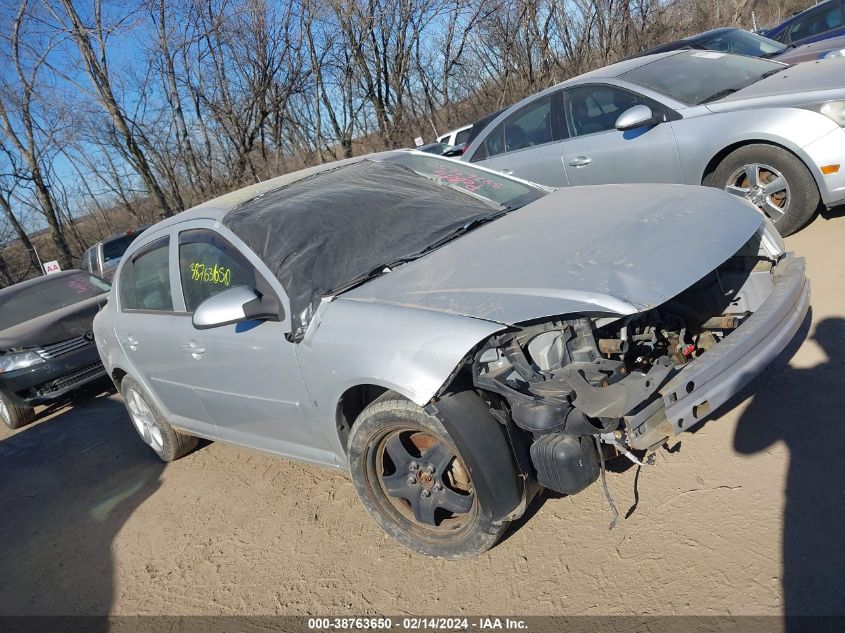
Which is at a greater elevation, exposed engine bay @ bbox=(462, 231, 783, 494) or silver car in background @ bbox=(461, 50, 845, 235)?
silver car in background @ bbox=(461, 50, 845, 235)

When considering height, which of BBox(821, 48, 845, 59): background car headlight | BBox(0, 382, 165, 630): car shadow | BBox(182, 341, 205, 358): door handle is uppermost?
BBox(821, 48, 845, 59): background car headlight

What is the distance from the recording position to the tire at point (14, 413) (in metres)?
7.12

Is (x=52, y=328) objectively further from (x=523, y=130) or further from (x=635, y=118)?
(x=635, y=118)

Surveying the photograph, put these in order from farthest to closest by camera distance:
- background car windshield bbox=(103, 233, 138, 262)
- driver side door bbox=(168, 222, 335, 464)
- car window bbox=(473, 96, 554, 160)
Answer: background car windshield bbox=(103, 233, 138, 262), car window bbox=(473, 96, 554, 160), driver side door bbox=(168, 222, 335, 464)

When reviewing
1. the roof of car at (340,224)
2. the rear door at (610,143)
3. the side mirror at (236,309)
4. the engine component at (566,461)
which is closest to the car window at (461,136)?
the rear door at (610,143)

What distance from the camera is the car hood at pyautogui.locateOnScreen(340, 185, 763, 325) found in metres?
2.47

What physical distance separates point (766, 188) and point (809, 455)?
9.60ft

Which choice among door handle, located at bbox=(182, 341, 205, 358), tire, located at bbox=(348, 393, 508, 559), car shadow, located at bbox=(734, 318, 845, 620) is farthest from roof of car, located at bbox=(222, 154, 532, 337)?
car shadow, located at bbox=(734, 318, 845, 620)

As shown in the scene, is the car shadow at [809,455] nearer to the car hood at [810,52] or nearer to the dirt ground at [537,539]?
the dirt ground at [537,539]

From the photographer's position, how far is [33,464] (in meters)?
5.96

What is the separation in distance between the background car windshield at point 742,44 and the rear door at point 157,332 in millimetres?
6516

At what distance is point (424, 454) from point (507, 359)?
0.59m

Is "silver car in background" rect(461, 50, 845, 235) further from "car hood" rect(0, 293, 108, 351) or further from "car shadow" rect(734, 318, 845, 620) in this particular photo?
"car hood" rect(0, 293, 108, 351)

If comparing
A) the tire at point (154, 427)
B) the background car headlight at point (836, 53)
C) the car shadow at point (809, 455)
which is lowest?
the car shadow at point (809, 455)
